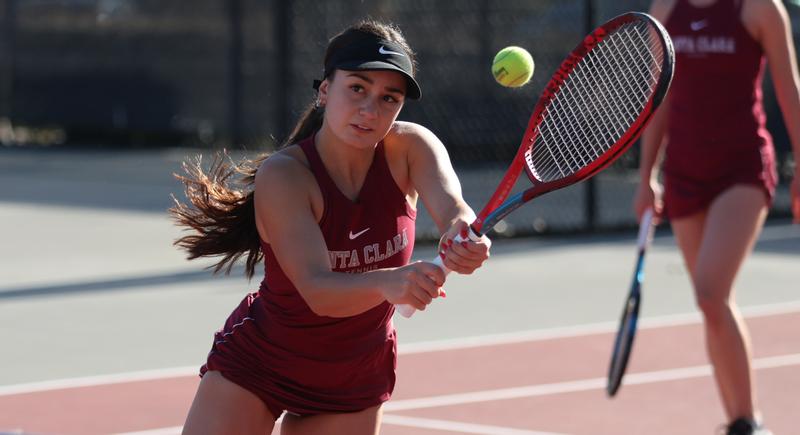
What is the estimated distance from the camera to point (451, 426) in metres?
5.58

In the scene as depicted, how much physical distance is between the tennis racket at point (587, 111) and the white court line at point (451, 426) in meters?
1.75

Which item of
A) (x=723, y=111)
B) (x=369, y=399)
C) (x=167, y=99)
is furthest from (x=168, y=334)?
(x=167, y=99)

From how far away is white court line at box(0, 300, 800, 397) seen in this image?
6226 millimetres

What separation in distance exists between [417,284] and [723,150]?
94.4 inches

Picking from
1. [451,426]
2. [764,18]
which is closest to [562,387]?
[451,426]

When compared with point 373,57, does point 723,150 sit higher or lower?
lower

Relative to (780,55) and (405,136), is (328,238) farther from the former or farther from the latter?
(780,55)

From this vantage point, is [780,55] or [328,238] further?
[780,55]

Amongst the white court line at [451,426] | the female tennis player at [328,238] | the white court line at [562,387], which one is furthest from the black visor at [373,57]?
the white court line at [562,387]

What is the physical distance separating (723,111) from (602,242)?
5.54 meters

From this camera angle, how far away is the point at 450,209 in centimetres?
362

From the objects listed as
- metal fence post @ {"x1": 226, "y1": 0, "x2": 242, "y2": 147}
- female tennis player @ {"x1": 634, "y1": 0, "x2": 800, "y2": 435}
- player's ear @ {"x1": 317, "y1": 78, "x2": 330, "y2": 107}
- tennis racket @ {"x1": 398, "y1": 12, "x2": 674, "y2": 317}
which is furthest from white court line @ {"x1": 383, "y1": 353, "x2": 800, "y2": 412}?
metal fence post @ {"x1": 226, "y1": 0, "x2": 242, "y2": 147}

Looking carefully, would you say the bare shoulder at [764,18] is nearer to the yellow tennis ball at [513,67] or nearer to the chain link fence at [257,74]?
the yellow tennis ball at [513,67]

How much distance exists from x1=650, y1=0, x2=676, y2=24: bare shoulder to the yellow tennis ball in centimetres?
167
